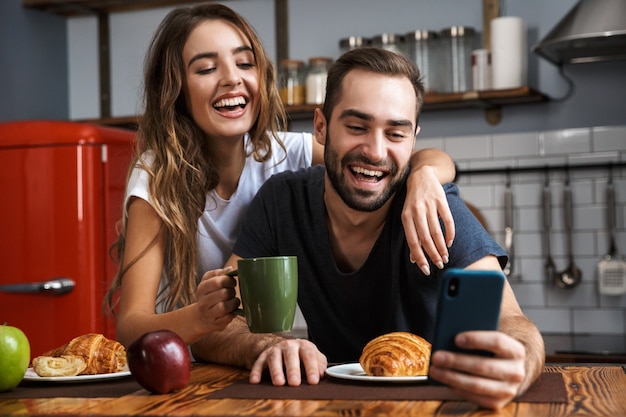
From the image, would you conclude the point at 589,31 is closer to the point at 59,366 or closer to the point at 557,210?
the point at 557,210

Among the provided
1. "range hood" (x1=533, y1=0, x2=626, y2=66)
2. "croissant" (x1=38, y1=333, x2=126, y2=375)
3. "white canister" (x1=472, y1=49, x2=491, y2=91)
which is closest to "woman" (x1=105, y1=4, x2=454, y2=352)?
"croissant" (x1=38, y1=333, x2=126, y2=375)

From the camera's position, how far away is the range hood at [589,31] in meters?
3.07

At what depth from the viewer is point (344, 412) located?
1.17 metres

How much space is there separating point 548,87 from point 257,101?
1.78 meters

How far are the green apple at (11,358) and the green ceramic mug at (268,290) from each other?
0.35 meters

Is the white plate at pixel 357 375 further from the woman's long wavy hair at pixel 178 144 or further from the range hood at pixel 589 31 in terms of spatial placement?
the range hood at pixel 589 31

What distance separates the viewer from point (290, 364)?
142cm

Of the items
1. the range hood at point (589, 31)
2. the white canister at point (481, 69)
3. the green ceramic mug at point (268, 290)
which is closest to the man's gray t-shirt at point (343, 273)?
the green ceramic mug at point (268, 290)

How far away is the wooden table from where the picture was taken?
45.8 inches

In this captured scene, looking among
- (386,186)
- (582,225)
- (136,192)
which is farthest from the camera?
(582,225)

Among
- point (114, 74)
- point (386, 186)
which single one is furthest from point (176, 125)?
point (114, 74)

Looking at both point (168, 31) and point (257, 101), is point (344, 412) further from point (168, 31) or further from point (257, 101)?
point (168, 31)

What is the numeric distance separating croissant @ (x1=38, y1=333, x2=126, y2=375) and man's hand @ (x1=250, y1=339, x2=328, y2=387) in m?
0.24

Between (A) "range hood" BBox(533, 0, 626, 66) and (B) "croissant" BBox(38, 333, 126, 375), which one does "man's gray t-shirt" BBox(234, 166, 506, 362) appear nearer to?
(B) "croissant" BBox(38, 333, 126, 375)
